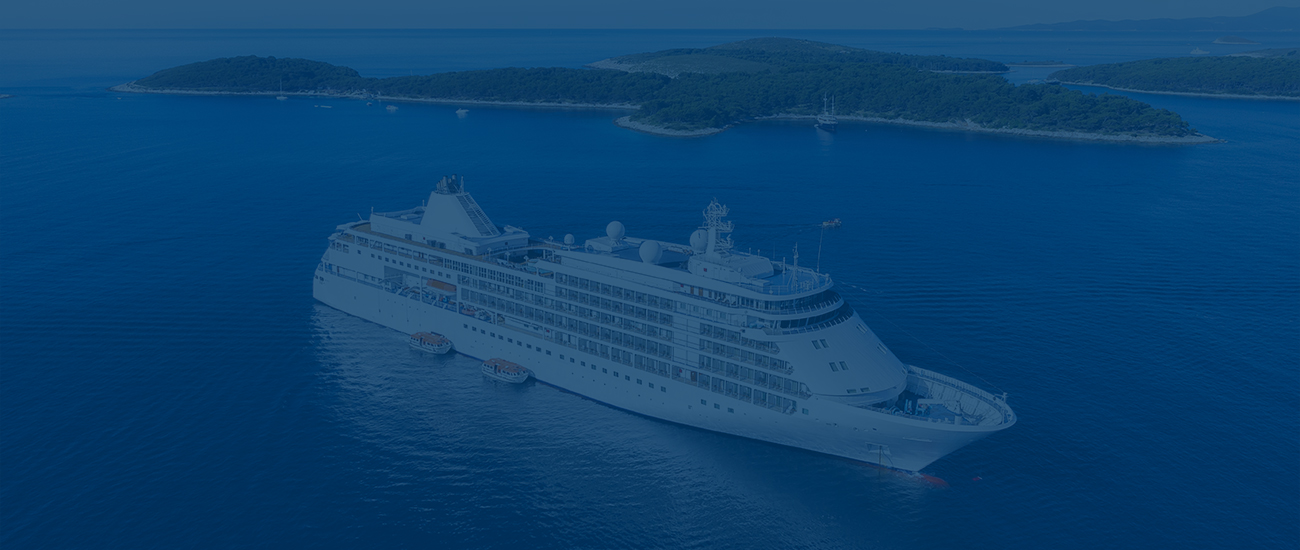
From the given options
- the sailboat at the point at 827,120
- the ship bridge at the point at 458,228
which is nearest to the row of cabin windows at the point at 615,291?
the ship bridge at the point at 458,228

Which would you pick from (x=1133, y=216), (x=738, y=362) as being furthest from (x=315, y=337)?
(x=1133, y=216)

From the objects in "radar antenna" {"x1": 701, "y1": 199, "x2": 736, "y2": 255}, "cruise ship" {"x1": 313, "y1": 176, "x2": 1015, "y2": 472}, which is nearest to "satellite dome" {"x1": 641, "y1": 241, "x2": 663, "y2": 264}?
"cruise ship" {"x1": 313, "y1": 176, "x2": 1015, "y2": 472}

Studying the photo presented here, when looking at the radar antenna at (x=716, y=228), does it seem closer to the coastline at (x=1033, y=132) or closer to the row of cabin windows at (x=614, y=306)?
the row of cabin windows at (x=614, y=306)

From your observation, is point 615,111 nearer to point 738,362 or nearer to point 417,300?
point 417,300

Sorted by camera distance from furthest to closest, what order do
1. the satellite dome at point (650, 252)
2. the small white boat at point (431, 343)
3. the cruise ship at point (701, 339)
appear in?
1. the small white boat at point (431, 343)
2. the satellite dome at point (650, 252)
3. the cruise ship at point (701, 339)

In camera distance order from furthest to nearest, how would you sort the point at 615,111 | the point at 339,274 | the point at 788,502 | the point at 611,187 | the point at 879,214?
the point at 615,111
the point at 611,187
the point at 879,214
the point at 339,274
the point at 788,502

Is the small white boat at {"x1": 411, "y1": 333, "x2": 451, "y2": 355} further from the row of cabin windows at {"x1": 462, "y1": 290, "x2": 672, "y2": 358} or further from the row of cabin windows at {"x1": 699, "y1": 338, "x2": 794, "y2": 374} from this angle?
the row of cabin windows at {"x1": 699, "y1": 338, "x2": 794, "y2": 374}

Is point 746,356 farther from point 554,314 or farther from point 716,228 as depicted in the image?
point 554,314
